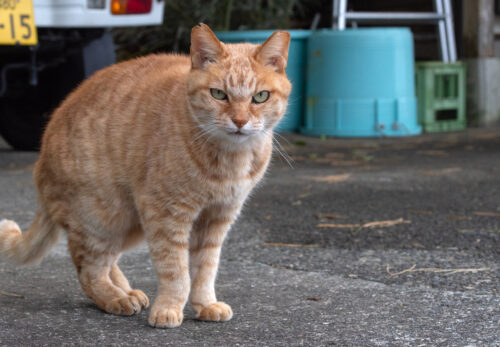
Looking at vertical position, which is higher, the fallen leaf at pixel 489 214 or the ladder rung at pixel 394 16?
the ladder rung at pixel 394 16

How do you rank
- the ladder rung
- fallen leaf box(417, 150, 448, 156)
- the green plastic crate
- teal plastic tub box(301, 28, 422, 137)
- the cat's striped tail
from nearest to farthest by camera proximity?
the cat's striped tail → fallen leaf box(417, 150, 448, 156) → teal plastic tub box(301, 28, 422, 137) → the green plastic crate → the ladder rung

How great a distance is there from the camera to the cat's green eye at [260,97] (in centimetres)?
234

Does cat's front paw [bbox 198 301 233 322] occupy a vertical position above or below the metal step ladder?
below

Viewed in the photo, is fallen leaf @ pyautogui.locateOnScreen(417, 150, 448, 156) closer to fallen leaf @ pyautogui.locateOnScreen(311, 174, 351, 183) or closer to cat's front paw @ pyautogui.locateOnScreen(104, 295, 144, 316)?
fallen leaf @ pyautogui.locateOnScreen(311, 174, 351, 183)

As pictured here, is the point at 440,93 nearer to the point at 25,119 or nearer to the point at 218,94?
the point at 25,119

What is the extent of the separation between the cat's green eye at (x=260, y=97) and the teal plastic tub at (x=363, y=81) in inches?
181

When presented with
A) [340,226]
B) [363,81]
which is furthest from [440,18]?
[340,226]

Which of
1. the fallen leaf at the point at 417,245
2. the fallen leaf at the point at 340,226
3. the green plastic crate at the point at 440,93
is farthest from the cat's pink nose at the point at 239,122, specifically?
the green plastic crate at the point at 440,93

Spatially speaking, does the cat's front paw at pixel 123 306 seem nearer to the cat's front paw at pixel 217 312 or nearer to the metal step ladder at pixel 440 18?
the cat's front paw at pixel 217 312

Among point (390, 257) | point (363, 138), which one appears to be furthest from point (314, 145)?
point (390, 257)

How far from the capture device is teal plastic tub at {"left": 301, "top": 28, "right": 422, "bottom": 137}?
267 inches

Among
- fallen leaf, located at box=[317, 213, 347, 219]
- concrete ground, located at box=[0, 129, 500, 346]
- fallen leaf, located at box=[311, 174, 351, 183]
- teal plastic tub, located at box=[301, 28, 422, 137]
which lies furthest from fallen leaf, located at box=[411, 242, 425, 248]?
teal plastic tub, located at box=[301, 28, 422, 137]

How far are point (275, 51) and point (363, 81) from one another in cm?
454

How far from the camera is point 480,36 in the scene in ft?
25.2
